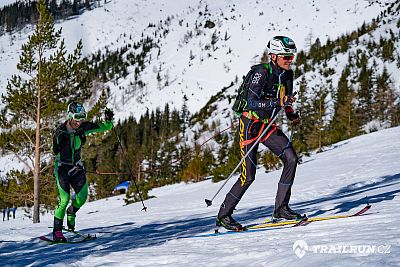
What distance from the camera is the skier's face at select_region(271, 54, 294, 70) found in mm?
6020

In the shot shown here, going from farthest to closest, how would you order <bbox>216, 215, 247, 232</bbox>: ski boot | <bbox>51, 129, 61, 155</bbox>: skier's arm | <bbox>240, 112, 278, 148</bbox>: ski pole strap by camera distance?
A: <bbox>51, 129, 61, 155</bbox>: skier's arm → <bbox>216, 215, 247, 232</bbox>: ski boot → <bbox>240, 112, 278, 148</bbox>: ski pole strap

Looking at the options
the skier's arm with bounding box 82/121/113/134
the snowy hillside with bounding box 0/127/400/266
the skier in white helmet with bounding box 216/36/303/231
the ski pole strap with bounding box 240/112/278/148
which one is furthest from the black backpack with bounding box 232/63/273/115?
the skier's arm with bounding box 82/121/113/134

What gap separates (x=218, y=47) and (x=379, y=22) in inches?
2924

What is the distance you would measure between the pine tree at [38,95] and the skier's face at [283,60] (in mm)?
14145

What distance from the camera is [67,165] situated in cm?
750

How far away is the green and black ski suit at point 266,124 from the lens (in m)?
5.99

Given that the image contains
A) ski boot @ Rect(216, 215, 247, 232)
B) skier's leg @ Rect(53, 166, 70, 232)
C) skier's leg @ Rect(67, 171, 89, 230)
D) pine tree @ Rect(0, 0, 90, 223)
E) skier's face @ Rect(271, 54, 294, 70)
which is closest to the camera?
skier's face @ Rect(271, 54, 294, 70)

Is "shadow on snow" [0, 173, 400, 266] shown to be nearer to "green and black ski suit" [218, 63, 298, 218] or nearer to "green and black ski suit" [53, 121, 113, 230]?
"green and black ski suit" [53, 121, 113, 230]

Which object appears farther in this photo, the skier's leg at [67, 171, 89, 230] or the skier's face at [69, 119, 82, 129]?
the skier's leg at [67, 171, 89, 230]

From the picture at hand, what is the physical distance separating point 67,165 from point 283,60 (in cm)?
433

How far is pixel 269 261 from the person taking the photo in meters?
3.90

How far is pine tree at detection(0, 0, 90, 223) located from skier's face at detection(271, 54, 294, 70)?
46.4 ft

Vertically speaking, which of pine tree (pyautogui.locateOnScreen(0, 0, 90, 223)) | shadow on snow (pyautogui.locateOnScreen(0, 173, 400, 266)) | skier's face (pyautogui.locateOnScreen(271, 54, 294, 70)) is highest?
pine tree (pyautogui.locateOnScreen(0, 0, 90, 223))

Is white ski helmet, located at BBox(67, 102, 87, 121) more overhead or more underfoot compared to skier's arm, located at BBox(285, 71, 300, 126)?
more overhead
